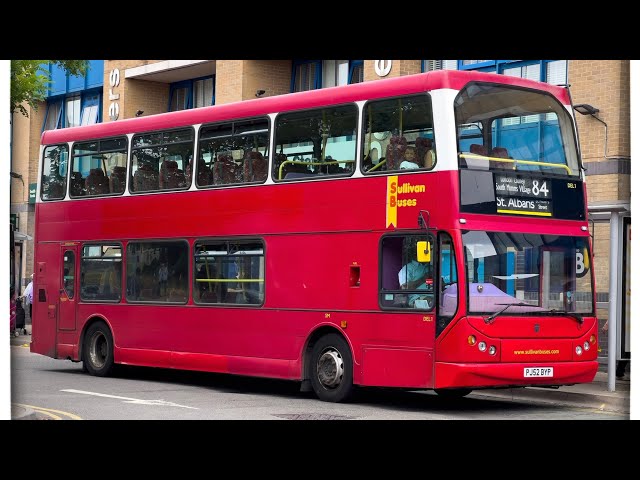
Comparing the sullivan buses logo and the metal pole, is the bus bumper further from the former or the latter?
the metal pole

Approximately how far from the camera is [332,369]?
16.1m

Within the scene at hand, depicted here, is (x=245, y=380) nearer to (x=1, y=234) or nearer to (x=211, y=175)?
(x=211, y=175)

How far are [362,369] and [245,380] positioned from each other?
5354mm

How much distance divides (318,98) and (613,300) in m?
5.41

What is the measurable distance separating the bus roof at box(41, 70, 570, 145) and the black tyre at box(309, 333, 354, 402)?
336 cm

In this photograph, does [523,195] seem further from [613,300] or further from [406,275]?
[613,300]

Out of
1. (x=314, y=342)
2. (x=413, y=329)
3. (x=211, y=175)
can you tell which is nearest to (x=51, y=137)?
(x=211, y=175)

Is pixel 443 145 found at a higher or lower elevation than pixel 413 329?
higher

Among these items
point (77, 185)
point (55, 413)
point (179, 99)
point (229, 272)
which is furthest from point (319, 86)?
point (55, 413)

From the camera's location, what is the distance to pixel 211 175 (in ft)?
59.7

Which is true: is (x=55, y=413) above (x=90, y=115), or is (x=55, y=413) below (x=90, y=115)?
below

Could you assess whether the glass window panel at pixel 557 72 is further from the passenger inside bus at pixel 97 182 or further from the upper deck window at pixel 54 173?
the upper deck window at pixel 54 173

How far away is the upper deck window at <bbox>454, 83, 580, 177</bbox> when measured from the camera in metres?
14.7

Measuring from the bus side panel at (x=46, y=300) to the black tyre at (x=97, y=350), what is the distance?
0.91 meters
